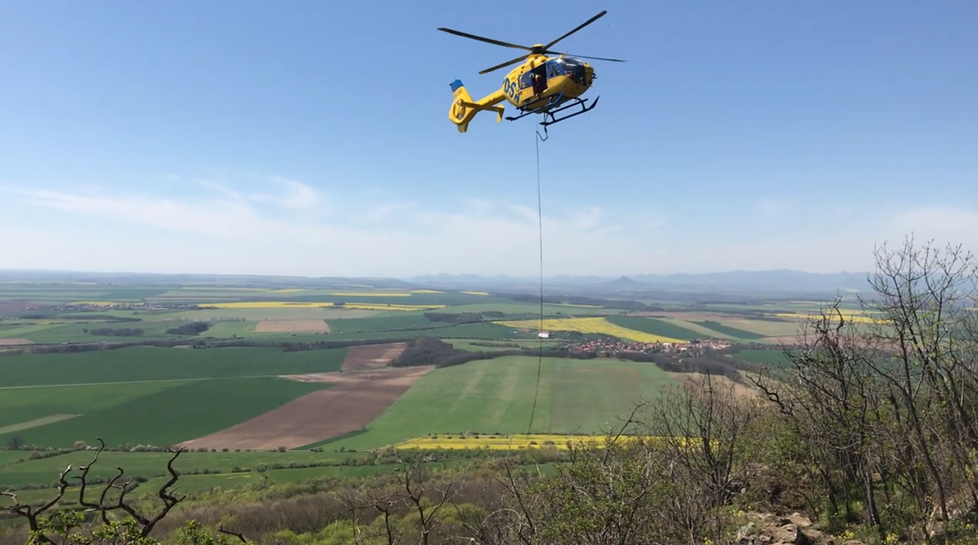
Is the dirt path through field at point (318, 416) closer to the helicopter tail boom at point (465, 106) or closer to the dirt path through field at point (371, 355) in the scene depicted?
the dirt path through field at point (371, 355)

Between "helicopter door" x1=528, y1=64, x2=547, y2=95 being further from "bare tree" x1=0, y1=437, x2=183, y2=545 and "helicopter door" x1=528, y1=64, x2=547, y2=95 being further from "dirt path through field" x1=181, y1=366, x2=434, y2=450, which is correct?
"dirt path through field" x1=181, y1=366, x2=434, y2=450

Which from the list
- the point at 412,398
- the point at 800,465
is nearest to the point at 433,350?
the point at 412,398

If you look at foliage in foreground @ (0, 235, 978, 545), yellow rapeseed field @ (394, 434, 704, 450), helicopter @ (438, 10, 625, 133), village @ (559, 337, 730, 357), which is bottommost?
yellow rapeseed field @ (394, 434, 704, 450)

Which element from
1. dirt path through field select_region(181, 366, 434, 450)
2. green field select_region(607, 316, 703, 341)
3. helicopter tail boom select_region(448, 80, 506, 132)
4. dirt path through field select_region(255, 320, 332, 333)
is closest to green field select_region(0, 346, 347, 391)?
dirt path through field select_region(181, 366, 434, 450)

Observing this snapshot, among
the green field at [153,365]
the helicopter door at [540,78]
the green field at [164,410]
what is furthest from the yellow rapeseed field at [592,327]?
the helicopter door at [540,78]

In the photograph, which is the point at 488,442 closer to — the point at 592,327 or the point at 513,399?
the point at 513,399
